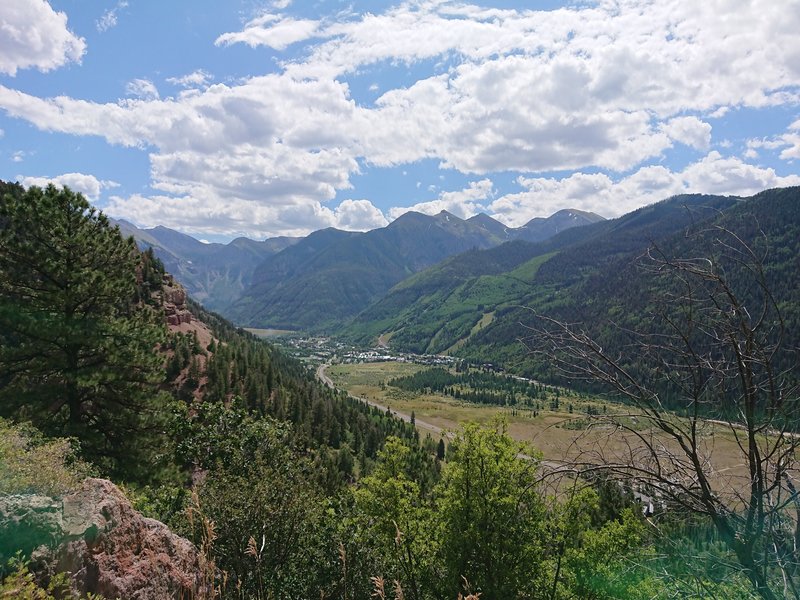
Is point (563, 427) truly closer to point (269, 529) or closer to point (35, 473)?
point (35, 473)

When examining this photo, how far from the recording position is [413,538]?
63.3ft

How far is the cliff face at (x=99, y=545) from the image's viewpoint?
6672 mm

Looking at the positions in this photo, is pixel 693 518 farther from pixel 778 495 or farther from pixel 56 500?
pixel 56 500

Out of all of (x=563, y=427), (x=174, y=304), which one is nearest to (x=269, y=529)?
(x=563, y=427)

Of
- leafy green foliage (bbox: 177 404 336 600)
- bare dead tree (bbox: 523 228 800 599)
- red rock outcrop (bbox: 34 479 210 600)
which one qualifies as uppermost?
bare dead tree (bbox: 523 228 800 599)

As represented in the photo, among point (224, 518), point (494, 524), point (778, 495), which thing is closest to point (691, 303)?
point (778, 495)

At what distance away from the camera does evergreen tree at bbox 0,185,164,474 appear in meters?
17.3

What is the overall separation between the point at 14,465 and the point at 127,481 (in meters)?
12.2

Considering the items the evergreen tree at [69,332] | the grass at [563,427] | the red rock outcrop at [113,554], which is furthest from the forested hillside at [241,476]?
the red rock outcrop at [113,554]

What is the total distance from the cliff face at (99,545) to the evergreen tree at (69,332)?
11.8 meters

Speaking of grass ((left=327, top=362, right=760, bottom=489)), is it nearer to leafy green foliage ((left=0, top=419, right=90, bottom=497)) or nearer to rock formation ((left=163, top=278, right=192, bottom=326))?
leafy green foliage ((left=0, top=419, right=90, bottom=497))

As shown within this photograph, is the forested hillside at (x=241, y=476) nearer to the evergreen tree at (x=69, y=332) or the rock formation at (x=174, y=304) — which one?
the evergreen tree at (x=69, y=332)

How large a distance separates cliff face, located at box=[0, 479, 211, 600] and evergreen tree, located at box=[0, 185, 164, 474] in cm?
1183

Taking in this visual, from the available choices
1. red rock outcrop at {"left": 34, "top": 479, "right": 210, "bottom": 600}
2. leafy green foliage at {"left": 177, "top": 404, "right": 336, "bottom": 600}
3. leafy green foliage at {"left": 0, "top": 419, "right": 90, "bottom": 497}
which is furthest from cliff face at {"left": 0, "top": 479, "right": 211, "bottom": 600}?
leafy green foliage at {"left": 177, "top": 404, "right": 336, "bottom": 600}
